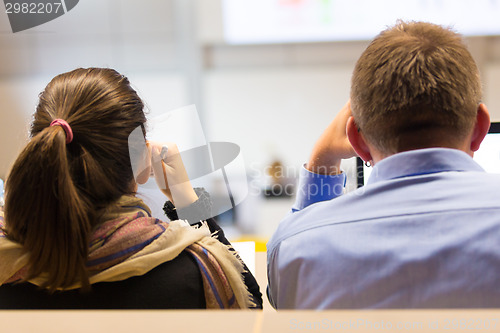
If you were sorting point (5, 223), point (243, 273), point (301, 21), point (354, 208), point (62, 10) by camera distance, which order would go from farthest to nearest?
point (62, 10), point (301, 21), point (243, 273), point (5, 223), point (354, 208)

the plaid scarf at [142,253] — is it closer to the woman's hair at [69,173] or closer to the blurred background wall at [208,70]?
the woman's hair at [69,173]

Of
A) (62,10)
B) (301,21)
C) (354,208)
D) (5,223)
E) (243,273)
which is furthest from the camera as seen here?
(62,10)

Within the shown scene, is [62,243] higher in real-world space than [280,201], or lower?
higher

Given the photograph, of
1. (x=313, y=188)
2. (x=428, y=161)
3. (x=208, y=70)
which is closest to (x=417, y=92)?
(x=428, y=161)

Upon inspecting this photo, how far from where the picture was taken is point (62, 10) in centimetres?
253

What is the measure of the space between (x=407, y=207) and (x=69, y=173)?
475mm

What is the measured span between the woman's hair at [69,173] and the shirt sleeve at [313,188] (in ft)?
1.06

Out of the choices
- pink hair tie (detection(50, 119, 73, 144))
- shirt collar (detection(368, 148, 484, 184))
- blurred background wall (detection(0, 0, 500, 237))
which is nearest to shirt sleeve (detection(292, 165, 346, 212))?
shirt collar (detection(368, 148, 484, 184))

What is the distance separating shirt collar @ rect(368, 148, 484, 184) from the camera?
0.59 m

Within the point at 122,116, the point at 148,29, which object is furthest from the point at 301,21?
the point at 122,116

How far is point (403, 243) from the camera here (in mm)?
521

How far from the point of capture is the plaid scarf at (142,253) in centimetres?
67

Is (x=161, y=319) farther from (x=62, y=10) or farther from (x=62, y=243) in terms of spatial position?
(x=62, y=10)

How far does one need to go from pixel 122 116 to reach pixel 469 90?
21.0 inches
